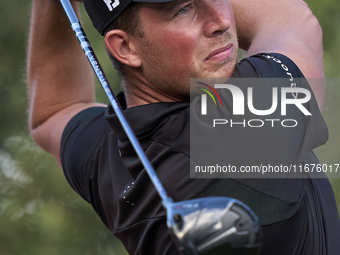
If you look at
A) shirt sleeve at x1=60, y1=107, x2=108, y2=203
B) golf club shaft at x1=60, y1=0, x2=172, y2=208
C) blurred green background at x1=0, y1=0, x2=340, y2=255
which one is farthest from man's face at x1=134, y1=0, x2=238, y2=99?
blurred green background at x1=0, y1=0, x2=340, y2=255

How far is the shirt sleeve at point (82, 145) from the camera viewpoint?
1.60m

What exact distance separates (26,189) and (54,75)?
6.46ft

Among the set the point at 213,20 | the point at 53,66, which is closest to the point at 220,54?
the point at 213,20

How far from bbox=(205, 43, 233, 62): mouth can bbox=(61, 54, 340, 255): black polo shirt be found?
0.04 meters

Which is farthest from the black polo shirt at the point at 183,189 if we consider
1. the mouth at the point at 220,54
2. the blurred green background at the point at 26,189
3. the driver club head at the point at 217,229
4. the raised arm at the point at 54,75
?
the blurred green background at the point at 26,189

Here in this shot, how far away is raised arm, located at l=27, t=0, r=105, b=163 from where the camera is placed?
71.6 inches

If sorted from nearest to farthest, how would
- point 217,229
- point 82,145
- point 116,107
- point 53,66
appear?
1. point 217,229
2. point 116,107
3. point 82,145
4. point 53,66

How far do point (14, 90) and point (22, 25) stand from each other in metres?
0.42

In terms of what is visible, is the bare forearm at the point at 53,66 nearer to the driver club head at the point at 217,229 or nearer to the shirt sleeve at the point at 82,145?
the shirt sleeve at the point at 82,145

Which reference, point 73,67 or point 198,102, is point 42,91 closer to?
point 73,67

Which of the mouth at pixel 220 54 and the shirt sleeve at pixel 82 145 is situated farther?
the shirt sleeve at pixel 82 145

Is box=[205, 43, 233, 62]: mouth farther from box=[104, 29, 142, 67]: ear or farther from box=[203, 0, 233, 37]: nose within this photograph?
box=[104, 29, 142, 67]: ear

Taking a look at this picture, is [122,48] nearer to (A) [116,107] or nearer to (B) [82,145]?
(A) [116,107]

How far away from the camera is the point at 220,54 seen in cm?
129
